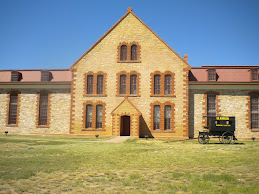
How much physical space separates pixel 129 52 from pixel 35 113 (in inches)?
550

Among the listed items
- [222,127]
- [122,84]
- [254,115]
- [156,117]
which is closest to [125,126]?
[156,117]

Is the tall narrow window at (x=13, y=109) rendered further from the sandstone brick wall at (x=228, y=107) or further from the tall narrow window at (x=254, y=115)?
the tall narrow window at (x=254, y=115)

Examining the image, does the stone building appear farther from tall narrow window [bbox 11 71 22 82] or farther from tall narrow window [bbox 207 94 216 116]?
tall narrow window [bbox 11 71 22 82]

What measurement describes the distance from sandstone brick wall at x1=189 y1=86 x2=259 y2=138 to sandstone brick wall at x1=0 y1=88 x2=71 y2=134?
49.5ft

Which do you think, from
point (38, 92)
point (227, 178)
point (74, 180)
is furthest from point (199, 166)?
point (38, 92)

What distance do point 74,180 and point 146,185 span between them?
251 cm

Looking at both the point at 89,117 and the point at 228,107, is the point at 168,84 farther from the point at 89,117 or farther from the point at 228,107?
the point at 89,117

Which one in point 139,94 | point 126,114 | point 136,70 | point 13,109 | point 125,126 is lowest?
point 125,126

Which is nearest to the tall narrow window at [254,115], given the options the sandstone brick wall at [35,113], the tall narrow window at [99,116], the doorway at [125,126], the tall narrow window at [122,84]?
the doorway at [125,126]

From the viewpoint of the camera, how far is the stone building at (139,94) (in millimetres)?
26609

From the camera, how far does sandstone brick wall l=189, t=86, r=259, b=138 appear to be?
26703 millimetres

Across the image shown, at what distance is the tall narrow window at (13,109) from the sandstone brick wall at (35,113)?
1.63 feet

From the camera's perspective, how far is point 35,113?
2862cm

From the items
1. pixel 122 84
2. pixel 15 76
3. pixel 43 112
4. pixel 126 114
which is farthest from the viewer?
pixel 15 76
